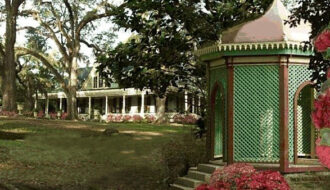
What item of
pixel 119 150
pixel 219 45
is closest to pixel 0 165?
pixel 119 150

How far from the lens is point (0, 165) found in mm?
17797

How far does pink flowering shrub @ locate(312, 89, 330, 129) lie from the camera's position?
8.84 ft

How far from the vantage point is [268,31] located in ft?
37.9

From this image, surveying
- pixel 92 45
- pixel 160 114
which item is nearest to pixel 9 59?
pixel 92 45

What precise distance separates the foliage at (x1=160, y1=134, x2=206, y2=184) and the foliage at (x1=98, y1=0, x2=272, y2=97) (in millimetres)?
1782

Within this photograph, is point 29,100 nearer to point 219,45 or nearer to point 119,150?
point 119,150

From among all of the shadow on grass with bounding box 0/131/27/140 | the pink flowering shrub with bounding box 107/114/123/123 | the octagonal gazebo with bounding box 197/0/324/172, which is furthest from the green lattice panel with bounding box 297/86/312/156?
the pink flowering shrub with bounding box 107/114/123/123

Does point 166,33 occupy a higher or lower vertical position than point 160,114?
higher

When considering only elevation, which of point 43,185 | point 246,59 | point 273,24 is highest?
point 273,24

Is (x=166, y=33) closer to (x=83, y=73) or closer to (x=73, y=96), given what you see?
(x=73, y=96)

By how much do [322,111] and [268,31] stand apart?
9.13m

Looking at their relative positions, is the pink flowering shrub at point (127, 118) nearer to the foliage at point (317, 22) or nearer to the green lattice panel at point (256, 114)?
the green lattice panel at point (256, 114)

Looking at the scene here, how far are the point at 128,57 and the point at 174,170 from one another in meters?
3.67

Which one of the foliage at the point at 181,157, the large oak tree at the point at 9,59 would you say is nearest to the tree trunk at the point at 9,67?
the large oak tree at the point at 9,59
